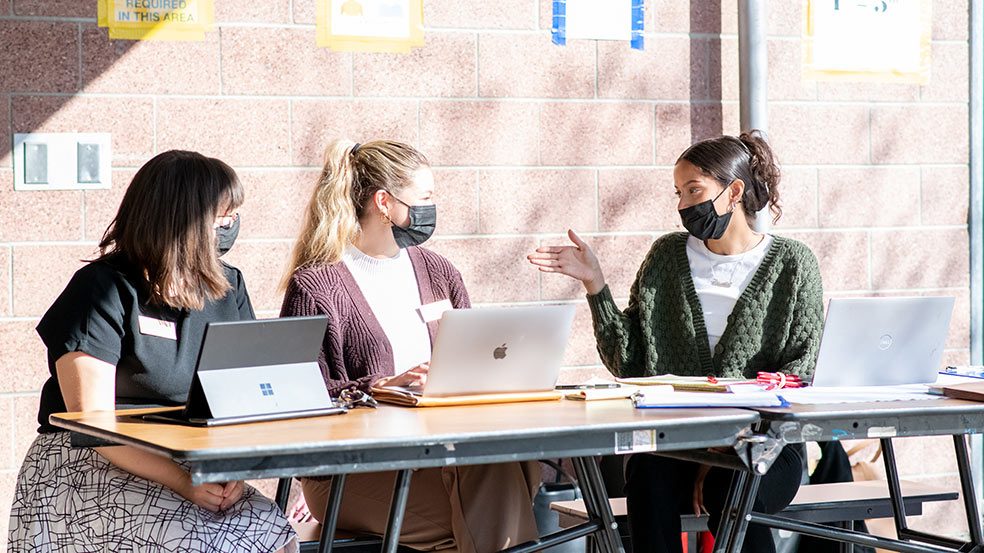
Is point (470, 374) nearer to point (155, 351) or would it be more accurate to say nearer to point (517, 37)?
point (155, 351)

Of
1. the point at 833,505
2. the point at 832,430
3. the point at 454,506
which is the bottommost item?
the point at 833,505

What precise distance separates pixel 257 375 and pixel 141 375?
391 mm

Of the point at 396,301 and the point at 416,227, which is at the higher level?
the point at 416,227

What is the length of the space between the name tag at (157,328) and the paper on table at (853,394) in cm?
126

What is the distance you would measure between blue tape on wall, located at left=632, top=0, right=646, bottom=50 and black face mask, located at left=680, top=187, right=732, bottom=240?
37.0 inches

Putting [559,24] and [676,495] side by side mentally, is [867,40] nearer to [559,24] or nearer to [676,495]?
[559,24]

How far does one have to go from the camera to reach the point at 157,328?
2318 mm

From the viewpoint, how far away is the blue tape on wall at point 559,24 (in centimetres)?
371

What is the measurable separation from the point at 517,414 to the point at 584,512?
80 centimetres

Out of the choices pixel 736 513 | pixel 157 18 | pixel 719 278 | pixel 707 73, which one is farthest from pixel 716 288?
pixel 157 18

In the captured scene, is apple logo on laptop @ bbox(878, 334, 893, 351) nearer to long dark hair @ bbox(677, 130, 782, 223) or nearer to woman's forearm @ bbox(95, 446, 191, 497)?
long dark hair @ bbox(677, 130, 782, 223)

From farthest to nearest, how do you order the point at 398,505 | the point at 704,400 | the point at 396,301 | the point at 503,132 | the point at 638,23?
the point at 638,23 < the point at 503,132 < the point at 396,301 < the point at 704,400 < the point at 398,505

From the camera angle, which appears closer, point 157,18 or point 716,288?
point 716,288

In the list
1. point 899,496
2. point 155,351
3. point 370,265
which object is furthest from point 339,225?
point 899,496
